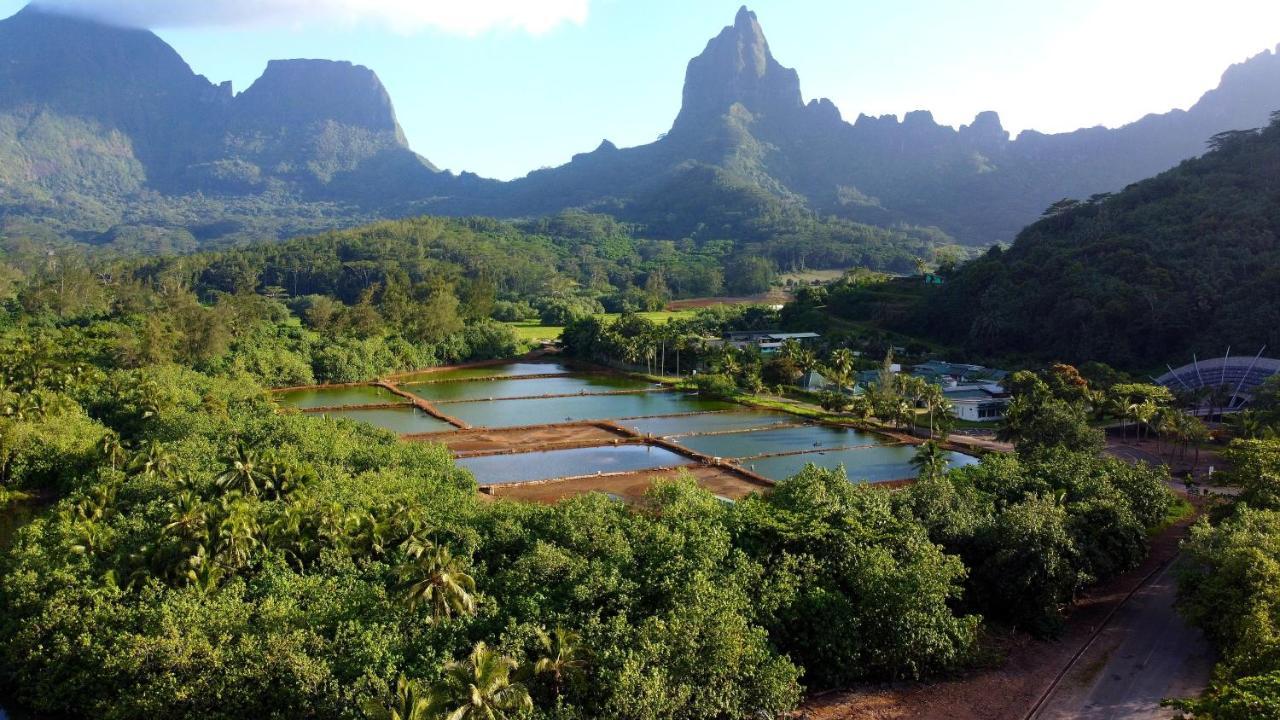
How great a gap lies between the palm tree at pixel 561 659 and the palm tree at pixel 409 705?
6.56 ft

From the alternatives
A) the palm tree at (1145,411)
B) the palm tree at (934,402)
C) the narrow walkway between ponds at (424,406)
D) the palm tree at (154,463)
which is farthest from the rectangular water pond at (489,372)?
the palm tree at (1145,411)

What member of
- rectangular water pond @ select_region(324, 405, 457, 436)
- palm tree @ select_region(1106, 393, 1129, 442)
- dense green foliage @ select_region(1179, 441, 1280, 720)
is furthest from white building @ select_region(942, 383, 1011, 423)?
rectangular water pond @ select_region(324, 405, 457, 436)

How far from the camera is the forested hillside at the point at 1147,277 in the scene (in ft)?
192

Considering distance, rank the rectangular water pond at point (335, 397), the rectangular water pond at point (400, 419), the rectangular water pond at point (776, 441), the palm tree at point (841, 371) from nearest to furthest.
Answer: the rectangular water pond at point (776, 441)
the rectangular water pond at point (400, 419)
the rectangular water pond at point (335, 397)
the palm tree at point (841, 371)

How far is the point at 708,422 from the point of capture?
4888cm

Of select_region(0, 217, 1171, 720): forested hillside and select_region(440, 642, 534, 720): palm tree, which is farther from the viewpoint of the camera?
select_region(0, 217, 1171, 720): forested hillside

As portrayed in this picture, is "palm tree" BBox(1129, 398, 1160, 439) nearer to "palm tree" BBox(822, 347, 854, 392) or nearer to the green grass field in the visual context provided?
"palm tree" BBox(822, 347, 854, 392)

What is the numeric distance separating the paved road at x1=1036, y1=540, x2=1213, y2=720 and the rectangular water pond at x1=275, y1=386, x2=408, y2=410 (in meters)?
44.2

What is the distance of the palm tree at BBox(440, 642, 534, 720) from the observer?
43.5ft

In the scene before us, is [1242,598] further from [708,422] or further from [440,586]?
[708,422]

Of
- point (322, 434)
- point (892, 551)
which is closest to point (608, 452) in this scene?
point (322, 434)

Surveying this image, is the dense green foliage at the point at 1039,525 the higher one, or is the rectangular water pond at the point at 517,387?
the dense green foliage at the point at 1039,525

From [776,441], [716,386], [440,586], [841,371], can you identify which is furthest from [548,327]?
[440,586]

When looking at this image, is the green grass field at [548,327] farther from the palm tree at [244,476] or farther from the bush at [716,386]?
the palm tree at [244,476]
